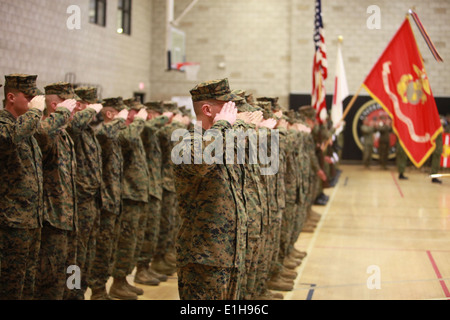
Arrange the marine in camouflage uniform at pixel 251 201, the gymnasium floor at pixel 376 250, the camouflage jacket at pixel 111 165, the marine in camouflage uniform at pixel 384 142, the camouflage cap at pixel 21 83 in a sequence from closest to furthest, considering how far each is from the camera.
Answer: the marine in camouflage uniform at pixel 251 201 < the camouflage cap at pixel 21 83 < the camouflage jacket at pixel 111 165 < the gymnasium floor at pixel 376 250 < the marine in camouflage uniform at pixel 384 142

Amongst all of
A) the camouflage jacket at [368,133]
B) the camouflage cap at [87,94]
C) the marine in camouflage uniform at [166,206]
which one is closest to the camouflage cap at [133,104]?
the marine in camouflage uniform at [166,206]

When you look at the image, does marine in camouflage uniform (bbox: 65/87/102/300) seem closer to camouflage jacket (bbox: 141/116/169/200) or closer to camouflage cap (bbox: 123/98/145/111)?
camouflage cap (bbox: 123/98/145/111)

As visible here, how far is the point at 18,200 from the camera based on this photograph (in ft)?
13.9

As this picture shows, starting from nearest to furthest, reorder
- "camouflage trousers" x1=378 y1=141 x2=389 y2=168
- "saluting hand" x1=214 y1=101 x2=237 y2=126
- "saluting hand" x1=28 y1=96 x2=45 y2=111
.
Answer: "saluting hand" x1=214 y1=101 x2=237 y2=126
"saluting hand" x1=28 y1=96 x2=45 y2=111
"camouflage trousers" x1=378 y1=141 x2=389 y2=168

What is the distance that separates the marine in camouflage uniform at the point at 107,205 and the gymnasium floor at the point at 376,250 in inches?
18.8

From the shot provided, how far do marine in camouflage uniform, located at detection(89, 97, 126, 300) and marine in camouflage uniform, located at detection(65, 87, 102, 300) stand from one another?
20cm

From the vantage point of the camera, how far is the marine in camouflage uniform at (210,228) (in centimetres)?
345

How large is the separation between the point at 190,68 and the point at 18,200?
12233mm

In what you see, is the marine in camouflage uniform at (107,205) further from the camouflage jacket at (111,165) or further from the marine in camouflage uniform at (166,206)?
the marine in camouflage uniform at (166,206)

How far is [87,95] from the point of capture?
16.9 ft

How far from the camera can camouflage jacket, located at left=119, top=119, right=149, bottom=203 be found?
5621mm

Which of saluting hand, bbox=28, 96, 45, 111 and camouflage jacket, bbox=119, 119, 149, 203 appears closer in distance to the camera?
saluting hand, bbox=28, 96, 45, 111

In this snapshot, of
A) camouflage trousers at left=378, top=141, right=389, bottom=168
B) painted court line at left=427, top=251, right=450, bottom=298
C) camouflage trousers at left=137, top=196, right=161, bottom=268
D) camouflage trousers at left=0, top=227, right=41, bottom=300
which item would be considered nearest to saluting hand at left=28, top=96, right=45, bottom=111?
camouflage trousers at left=0, top=227, right=41, bottom=300

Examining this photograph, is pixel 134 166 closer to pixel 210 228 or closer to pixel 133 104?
pixel 133 104
